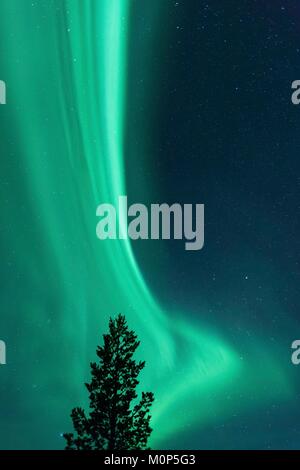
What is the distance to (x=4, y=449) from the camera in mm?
2705

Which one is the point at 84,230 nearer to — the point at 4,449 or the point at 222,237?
the point at 222,237

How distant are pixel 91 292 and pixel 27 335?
25 centimetres

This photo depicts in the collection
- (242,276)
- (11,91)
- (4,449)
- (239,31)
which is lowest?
(4,449)

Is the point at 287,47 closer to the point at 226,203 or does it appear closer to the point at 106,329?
the point at 226,203

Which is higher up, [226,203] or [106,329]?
[226,203]

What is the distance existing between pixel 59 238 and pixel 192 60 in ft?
2.36

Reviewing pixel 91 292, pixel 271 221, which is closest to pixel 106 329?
pixel 91 292

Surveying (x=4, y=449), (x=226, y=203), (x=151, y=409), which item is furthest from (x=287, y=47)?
(x=4, y=449)

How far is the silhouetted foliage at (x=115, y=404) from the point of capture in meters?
2.68

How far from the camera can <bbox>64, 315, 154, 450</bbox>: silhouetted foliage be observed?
2.68 meters

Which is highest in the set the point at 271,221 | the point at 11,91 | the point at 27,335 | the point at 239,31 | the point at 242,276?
the point at 239,31

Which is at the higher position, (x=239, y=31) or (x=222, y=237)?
(x=239, y=31)

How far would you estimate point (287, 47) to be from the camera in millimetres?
2693

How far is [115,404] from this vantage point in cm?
271
